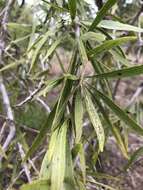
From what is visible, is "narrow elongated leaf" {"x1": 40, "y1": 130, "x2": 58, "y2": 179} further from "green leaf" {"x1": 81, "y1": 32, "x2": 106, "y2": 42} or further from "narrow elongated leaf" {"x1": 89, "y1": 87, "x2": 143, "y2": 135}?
"green leaf" {"x1": 81, "y1": 32, "x2": 106, "y2": 42}

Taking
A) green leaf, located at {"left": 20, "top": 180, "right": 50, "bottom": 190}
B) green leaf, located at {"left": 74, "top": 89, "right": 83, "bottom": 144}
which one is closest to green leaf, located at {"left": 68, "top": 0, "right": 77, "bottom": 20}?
green leaf, located at {"left": 74, "top": 89, "right": 83, "bottom": 144}

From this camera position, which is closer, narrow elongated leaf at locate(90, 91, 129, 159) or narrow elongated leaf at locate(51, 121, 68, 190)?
narrow elongated leaf at locate(51, 121, 68, 190)

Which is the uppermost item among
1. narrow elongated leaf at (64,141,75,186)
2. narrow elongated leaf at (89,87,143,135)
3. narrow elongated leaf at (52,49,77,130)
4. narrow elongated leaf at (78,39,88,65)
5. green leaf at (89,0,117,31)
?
green leaf at (89,0,117,31)

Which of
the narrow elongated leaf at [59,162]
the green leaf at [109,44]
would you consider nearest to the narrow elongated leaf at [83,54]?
the green leaf at [109,44]

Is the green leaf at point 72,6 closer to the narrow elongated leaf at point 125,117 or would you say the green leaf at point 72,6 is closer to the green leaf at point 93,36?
the green leaf at point 93,36

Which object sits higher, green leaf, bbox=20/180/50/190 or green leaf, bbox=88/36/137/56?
green leaf, bbox=88/36/137/56

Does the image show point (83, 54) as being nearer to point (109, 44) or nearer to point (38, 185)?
point (109, 44)

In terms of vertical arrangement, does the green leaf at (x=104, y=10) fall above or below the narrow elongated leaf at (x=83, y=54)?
above

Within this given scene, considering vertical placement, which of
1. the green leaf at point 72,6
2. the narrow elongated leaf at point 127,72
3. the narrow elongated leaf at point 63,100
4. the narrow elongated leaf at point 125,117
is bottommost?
the narrow elongated leaf at point 125,117

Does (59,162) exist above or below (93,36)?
below

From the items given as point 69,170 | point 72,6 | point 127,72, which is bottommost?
point 69,170

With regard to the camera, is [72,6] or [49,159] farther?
[72,6]

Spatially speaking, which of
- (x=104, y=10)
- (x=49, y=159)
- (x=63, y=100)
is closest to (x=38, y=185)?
(x=49, y=159)
